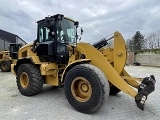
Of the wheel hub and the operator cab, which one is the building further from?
the wheel hub

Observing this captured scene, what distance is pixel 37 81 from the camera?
19.2 feet

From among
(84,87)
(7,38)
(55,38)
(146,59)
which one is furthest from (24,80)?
(7,38)

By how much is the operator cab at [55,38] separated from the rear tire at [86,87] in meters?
1.19

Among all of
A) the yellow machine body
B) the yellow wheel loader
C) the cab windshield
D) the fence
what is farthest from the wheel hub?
the fence

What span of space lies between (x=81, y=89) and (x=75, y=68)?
543 millimetres

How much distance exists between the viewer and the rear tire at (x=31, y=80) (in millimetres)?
5832

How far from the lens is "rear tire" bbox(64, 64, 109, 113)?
4.19 meters

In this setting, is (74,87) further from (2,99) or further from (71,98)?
(2,99)

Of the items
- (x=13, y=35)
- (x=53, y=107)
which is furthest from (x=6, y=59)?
(x=13, y=35)

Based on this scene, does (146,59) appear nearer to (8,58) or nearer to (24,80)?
(8,58)

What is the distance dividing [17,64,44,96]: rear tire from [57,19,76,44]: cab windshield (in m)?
1.29

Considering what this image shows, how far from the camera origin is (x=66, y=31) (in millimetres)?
5867

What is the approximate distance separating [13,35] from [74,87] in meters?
35.3

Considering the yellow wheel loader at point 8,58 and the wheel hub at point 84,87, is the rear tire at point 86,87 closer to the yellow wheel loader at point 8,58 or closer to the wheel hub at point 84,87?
the wheel hub at point 84,87
